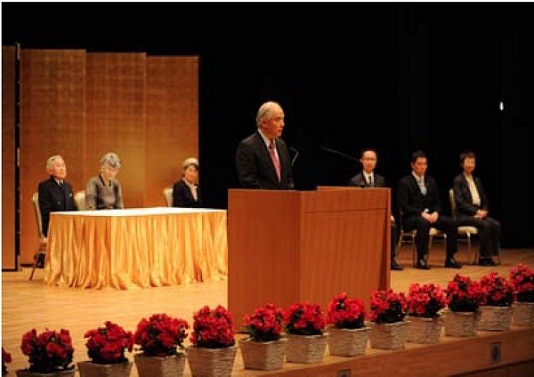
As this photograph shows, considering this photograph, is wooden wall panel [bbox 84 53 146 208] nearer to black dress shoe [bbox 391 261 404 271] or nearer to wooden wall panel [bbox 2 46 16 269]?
wooden wall panel [bbox 2 46 16 269]

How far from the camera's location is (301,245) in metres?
5.53

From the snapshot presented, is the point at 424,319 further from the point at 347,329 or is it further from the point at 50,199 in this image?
the point at 50,199

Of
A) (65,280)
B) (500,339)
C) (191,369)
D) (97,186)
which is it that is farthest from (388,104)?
(191,369)

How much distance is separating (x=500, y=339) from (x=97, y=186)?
4770 mm

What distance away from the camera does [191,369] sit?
181 inches

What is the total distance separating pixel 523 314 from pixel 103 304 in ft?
9.99

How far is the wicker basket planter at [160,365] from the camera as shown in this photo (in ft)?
14.3

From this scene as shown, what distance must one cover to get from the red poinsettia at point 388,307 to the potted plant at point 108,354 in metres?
1.51

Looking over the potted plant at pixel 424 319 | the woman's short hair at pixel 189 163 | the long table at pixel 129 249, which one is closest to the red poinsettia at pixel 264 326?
the potted plant at pixel 424 319

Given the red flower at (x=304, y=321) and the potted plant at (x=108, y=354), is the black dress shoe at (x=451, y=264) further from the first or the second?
the potted plant at (x=108, y=354)

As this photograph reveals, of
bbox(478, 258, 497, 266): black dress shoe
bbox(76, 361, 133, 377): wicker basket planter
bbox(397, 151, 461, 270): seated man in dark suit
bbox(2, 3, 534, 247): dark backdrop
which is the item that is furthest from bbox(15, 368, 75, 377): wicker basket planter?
bbox(2, 3, 534, 247): dark backdrop

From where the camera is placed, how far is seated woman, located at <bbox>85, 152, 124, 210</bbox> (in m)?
9.58

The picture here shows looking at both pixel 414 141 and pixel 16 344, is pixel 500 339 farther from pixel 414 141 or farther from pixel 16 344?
pixel 414 141

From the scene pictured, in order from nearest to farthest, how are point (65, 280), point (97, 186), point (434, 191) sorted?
1. point (65, 280)
2. point (97, 186)
3. point (434, 191)
